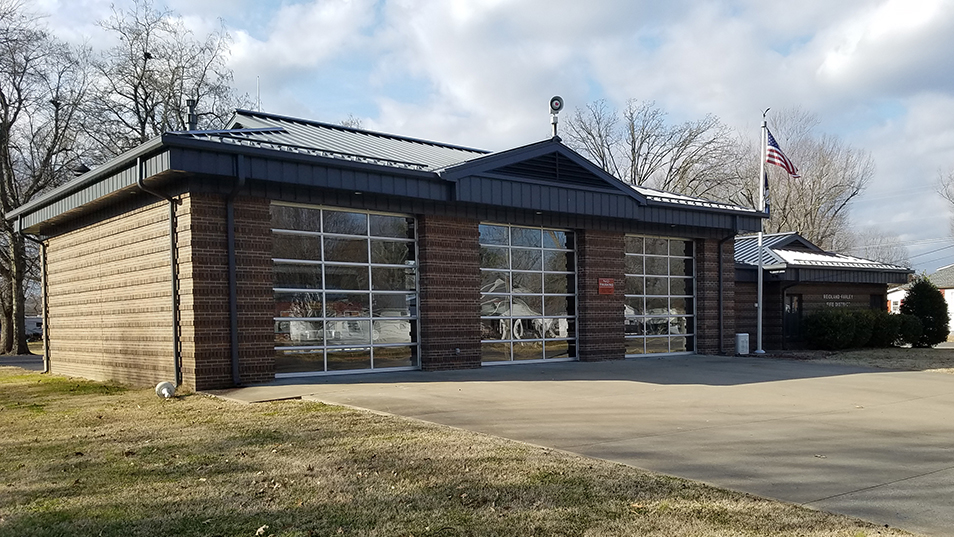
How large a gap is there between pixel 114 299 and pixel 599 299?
11.4 metres

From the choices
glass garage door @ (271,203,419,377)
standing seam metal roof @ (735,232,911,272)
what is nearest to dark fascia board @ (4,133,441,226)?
glass garage door @ (271,203,419,377)

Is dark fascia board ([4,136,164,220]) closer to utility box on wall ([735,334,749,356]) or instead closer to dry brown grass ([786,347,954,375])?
utility box on wall ([735,334,749,356])

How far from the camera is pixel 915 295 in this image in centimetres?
2830

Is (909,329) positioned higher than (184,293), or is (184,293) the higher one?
(184,293)

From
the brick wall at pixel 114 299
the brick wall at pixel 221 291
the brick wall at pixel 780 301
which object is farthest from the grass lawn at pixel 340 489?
the brick wall at pixel 780 301

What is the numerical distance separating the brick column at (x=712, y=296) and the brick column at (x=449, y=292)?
8.24m

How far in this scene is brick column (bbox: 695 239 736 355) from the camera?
21906 millimetres

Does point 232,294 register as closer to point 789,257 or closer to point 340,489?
point 340,489

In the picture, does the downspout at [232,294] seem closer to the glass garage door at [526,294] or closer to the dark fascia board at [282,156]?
the dark fascia board at [282,156]

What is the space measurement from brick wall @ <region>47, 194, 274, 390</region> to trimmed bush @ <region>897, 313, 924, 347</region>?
2294 cm

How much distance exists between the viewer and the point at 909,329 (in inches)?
1053

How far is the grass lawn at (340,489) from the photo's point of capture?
524cm

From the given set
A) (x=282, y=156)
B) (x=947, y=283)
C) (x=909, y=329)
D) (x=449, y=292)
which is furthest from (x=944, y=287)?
(x=282, y=156)

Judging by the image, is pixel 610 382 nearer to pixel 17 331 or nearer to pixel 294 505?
pixel 294 505
